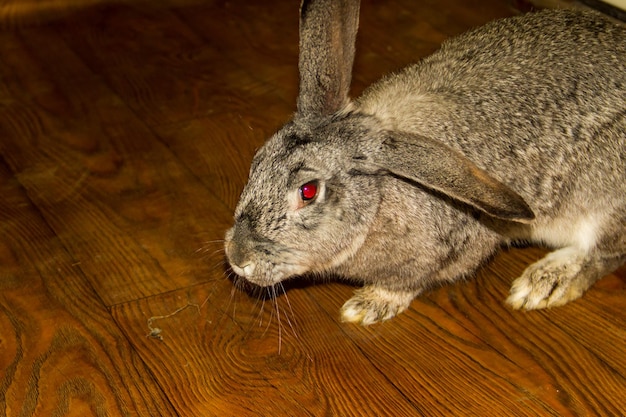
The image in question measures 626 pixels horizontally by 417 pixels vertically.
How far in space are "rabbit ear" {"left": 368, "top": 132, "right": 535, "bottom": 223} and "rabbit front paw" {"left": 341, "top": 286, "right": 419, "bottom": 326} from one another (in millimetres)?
505

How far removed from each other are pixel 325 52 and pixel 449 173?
55 cm

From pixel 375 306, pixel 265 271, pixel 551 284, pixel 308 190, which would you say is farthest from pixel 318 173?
pixel 551 284

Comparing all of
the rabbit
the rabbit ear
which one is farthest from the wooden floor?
the rabbit ear

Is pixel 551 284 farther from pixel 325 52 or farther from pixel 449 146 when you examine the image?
pixel 325 52

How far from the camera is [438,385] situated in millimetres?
2438

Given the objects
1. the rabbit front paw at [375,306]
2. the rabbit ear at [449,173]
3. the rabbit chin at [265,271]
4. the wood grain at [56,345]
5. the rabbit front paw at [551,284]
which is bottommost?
the wood grain at [56,345]

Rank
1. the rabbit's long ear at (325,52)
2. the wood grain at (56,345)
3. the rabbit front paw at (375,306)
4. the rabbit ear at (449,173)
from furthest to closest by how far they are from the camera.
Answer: the rabbit front paw at (375,306) < the rabbit's long ear at (325,52) < the wood grain at (56,345) < the rabbit ear at (449,173)

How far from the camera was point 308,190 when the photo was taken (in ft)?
7.83

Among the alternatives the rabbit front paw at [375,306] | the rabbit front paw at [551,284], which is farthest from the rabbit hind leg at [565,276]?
the rabbit front paw at [375,306]

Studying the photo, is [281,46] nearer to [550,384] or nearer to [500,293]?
[500,293]

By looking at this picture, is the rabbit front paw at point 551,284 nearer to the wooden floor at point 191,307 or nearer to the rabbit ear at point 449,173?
the wooden floor at point 191,307

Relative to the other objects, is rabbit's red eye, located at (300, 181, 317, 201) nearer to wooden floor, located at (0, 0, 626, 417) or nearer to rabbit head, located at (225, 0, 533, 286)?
rabbit head, located at (225, 0, 533, 286)


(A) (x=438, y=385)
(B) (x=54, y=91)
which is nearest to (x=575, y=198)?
(A) (x=438, y=385)

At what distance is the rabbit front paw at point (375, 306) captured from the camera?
269 centimetres
